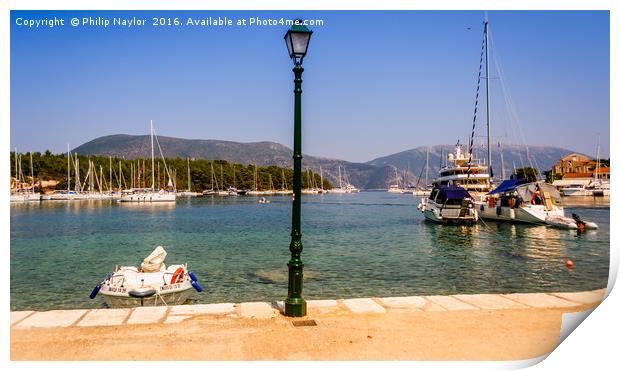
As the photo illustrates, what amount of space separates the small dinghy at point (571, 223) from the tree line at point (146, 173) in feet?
195

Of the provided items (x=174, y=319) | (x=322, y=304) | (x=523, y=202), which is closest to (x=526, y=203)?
(x=523, y=202)

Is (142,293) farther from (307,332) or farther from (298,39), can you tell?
(298,39)

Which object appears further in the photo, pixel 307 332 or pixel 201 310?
pixel 201 310

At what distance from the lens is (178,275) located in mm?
11500

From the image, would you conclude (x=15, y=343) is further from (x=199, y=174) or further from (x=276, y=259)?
(x=199, y=174)

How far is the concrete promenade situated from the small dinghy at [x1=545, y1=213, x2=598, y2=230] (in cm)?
3137

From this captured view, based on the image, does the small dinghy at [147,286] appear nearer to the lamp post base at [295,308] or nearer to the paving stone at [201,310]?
the paving stone at [201,310]

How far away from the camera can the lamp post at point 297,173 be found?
791 centimetres

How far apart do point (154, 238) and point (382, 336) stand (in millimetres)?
31892

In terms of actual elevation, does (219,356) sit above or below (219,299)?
above

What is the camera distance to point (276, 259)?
23109mm

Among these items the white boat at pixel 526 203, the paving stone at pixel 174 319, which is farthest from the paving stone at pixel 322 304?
the white boat at pixel 526 203

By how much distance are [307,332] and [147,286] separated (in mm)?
5353

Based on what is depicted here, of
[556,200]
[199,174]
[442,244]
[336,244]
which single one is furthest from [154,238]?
[199,174]
